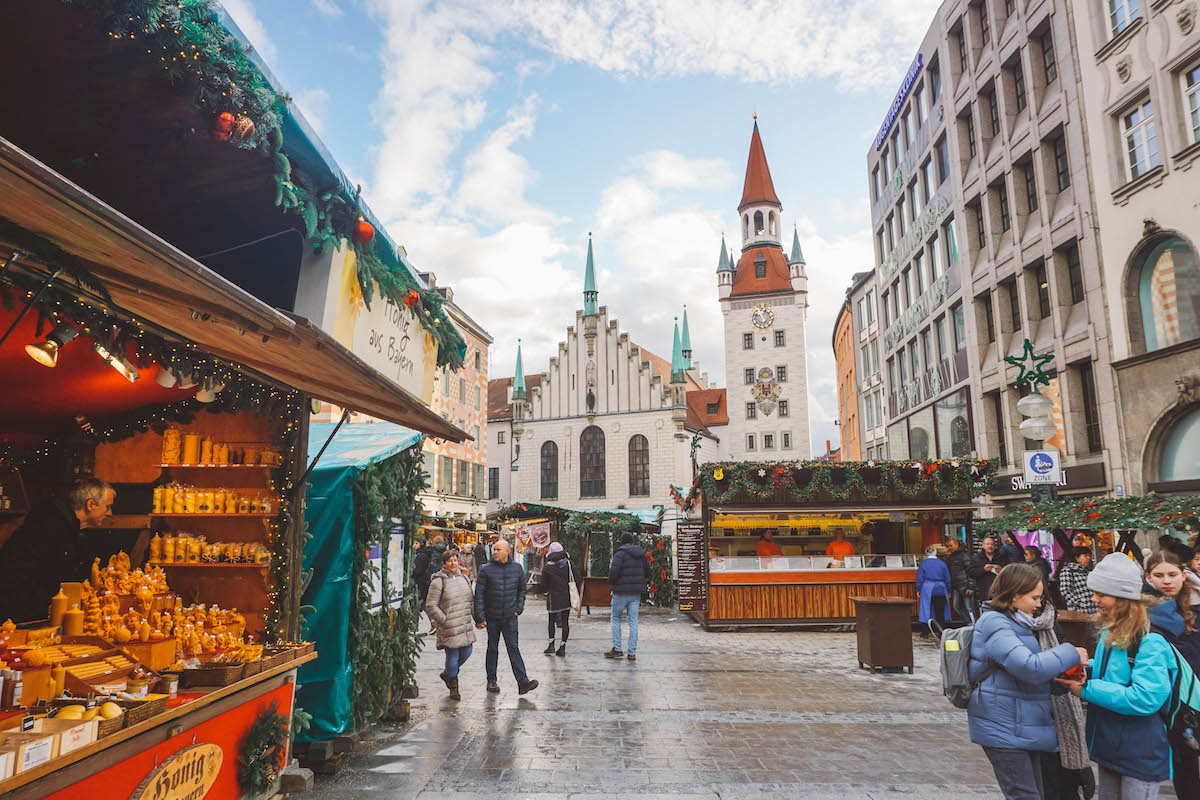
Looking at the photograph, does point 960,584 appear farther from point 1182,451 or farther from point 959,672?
point 959,672

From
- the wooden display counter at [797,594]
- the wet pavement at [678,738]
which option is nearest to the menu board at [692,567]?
the wooden display counter at [797,594]

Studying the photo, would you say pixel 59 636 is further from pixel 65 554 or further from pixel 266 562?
pixel 266 562

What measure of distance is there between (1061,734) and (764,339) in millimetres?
56012

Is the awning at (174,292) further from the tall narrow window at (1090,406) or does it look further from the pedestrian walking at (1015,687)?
the tall narrow window at (1090,406)

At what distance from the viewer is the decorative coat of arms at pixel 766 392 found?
5678 cm

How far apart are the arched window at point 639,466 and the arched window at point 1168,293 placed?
123 ft

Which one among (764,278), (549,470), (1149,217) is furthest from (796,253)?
(1149,217)

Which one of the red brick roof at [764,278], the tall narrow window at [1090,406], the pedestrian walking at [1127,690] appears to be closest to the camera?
the pedestrian walking at [1127,690]

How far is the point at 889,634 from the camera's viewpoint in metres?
10.3

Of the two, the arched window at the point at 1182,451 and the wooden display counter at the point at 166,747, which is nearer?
the wooden display counter at the point at 166,747

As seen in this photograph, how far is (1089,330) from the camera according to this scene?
17.2 m

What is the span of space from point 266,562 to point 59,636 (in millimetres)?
1635

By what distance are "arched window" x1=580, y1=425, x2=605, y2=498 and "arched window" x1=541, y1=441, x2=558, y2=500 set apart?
199 centimetres

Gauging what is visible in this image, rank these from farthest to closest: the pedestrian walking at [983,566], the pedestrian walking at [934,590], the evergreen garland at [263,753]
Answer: the pedestrian walking at [934,590] → the pedestrian walking at [983,566] → the evergreen garland at [263,753]
